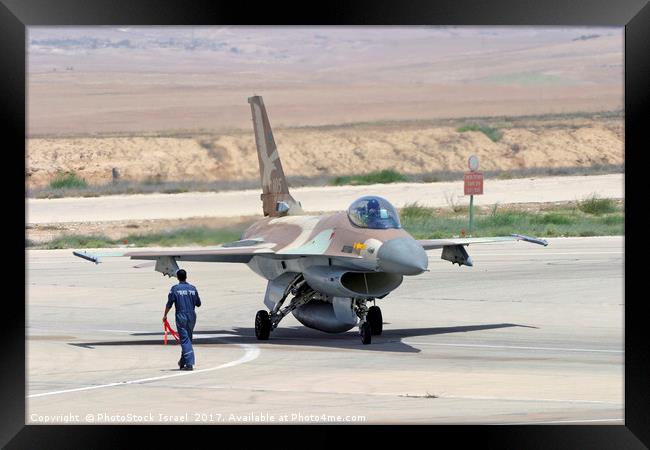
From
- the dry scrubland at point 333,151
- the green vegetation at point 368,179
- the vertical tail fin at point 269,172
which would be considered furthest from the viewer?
the dry scrubland at point 333,151

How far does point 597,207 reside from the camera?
201 ft

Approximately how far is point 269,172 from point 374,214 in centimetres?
595

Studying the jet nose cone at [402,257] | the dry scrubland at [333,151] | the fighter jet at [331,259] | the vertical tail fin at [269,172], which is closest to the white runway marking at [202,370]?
the fighter jet at [331,259]

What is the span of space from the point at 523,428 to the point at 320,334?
13.3 meters

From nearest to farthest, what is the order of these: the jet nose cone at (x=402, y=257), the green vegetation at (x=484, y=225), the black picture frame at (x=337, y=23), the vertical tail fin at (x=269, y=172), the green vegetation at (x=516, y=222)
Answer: the black picture frame at (x=337, y=23), the jet nose cone at (x=402, y=257), the vertical tail fin at (x=269, y=172), the green vegetation at (x=484, y=225), the green vegetation at (x=516, y=222)

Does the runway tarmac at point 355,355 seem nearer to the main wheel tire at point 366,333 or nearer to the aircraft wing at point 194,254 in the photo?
the main wheel tire at point 366,333

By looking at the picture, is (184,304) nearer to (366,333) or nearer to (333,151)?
(366,333)

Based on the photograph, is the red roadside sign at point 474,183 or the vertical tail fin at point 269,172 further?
the red roadside sign at point 474,183

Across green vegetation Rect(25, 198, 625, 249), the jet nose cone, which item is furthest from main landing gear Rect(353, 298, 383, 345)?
green vegetation Rect(25, 198, 625, 249)

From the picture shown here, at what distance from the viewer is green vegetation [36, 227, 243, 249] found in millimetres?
36188

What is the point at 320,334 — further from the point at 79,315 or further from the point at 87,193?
the point at 87,193

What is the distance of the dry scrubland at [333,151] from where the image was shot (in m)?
94.0

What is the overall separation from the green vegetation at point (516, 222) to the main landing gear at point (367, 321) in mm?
23320

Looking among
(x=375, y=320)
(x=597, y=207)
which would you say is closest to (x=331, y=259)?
(x=375, y=320)
